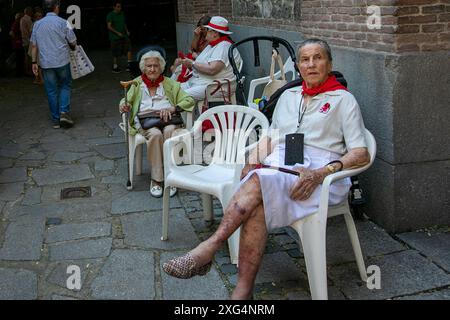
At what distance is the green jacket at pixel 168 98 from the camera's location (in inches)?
221

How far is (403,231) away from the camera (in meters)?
4.36

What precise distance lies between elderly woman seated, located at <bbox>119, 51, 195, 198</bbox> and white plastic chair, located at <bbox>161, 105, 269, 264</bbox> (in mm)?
745

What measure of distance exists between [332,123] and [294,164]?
346 mm

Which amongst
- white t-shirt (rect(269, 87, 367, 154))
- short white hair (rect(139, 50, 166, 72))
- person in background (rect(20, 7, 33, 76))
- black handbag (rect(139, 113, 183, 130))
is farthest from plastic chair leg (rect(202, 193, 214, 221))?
person in background (rect(20, 7, 33, 76))

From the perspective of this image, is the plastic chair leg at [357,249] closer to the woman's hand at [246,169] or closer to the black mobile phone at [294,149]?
the black mobile phone at [294,149]

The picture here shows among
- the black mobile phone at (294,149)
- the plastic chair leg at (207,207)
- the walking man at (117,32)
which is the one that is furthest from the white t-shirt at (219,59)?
the walking man at (117,32)

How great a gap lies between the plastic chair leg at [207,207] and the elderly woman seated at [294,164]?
2.72ft

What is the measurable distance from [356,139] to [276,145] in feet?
1.88

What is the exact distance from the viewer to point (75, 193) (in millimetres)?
5711

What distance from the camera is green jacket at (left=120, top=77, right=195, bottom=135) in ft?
18.4

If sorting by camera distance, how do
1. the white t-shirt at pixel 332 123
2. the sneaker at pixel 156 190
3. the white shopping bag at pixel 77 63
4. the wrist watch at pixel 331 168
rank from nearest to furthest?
the wrist watch at pixel 331 168
the white t-shirt at pixel 332 123
the sneaker at pixel 156 190
the white shopping bag at pixel 77 63

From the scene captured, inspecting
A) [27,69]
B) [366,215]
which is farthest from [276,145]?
[27,69]

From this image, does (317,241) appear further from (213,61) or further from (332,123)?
(213,61)

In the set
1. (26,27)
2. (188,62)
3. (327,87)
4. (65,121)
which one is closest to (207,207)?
(327,87)
